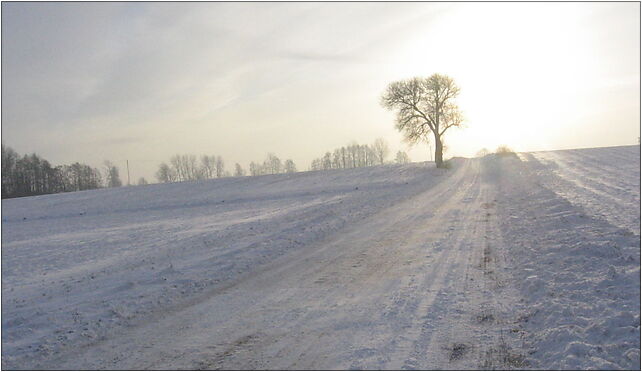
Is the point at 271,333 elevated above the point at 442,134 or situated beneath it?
situated beneath

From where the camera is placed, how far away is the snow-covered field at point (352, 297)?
17.6 feet

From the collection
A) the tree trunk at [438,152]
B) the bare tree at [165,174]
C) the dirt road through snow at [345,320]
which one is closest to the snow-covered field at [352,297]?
the dirt road through snow at [345,320]

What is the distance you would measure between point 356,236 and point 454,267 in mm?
4873

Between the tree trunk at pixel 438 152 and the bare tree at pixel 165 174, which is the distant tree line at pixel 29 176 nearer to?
the bare tree at pixel 165 174

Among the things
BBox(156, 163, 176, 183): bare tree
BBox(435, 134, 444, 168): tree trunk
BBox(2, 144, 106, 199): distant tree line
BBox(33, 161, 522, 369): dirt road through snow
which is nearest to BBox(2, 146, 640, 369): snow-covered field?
BBox(33, 161, 522, 369): dirt road through snow

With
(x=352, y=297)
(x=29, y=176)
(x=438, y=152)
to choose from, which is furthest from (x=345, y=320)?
(x=29, y=176)

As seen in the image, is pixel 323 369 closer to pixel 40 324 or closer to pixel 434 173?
pixel 40 324

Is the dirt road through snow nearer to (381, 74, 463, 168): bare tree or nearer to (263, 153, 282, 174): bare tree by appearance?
(381, 74, 463, 168): bare tree

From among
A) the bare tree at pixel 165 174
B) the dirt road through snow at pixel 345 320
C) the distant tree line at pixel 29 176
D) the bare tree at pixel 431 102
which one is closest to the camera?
the dirt road through snow at pixel 345 320

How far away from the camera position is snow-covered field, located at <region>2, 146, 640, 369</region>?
538 centimetres

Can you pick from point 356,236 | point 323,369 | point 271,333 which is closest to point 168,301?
point 271,333

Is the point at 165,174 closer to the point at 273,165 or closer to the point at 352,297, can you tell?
the point at 273,165

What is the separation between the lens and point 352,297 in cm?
757

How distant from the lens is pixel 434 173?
4175 centimetres
